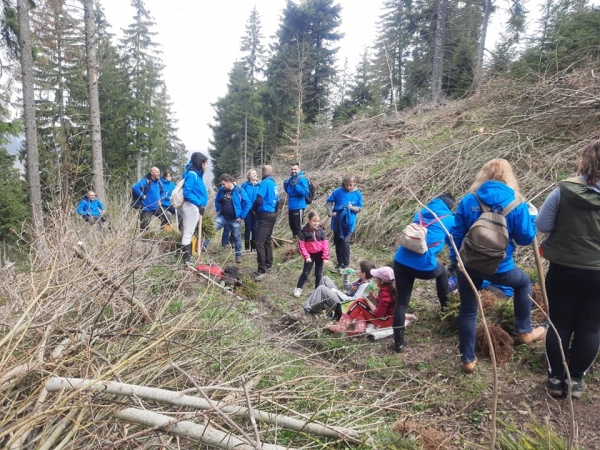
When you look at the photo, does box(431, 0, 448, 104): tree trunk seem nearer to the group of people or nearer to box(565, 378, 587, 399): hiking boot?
the group of people

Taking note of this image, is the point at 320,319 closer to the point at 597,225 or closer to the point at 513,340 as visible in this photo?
the point at 513,340

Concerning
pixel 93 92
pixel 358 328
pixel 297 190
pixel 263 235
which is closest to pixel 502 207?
pixel 358 328

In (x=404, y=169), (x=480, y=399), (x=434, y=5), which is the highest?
(x=434, y=5)

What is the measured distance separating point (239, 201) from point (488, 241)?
17.6 ft

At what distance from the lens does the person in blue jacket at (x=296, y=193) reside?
307 inches

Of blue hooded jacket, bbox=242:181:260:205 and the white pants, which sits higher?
blue hooded jacket, bbox=242:181:260:205

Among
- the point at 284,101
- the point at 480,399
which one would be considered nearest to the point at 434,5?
the point at 284,101

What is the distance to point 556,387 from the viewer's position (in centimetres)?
285

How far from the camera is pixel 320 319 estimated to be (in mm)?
5070

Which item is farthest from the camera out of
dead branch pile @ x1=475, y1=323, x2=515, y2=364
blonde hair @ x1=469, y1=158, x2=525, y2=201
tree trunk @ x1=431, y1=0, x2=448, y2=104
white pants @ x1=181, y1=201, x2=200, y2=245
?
tree trunk @ x1=431, y1=0, x2=448, y2=104

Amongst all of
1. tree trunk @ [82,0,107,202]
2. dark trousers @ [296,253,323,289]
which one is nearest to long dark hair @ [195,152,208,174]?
dark trousers @ [296,253,323,289]

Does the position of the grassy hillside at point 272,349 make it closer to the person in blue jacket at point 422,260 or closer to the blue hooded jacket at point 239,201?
the person in blue jacket at point 422,260

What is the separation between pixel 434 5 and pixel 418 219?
20.1 m

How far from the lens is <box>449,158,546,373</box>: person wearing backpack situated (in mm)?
2889
